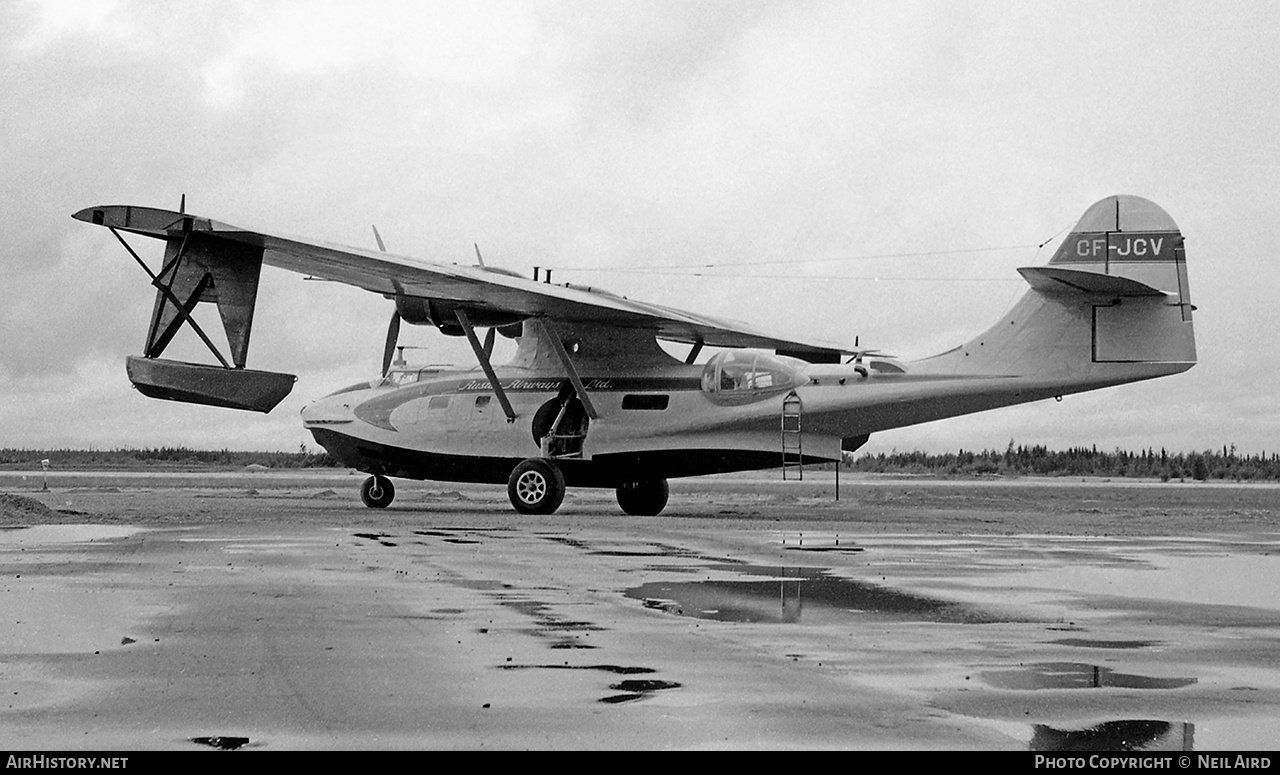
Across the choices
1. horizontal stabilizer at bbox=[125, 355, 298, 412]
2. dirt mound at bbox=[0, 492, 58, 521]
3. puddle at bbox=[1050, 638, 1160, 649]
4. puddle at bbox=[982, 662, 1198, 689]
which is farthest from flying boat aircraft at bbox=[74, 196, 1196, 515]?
puddle at bbox=[982, 662, 1198, 689]

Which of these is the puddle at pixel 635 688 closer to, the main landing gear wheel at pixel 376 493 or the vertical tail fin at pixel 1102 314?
the vertical tail fin at pixel 1102 314

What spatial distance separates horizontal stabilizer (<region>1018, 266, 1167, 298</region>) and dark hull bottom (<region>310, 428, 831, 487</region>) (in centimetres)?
508

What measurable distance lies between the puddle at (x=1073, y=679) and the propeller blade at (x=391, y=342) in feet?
70.6

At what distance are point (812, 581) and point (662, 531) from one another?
7.82 metres

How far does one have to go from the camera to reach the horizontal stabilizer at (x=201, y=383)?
74.4 feet

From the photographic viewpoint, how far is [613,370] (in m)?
27.5

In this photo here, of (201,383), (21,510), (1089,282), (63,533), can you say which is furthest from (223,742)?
(1089,282)

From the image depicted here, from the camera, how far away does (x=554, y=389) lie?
27.8m

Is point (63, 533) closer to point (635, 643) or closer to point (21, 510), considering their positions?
point (21, 510)

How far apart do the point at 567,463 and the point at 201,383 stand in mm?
7544

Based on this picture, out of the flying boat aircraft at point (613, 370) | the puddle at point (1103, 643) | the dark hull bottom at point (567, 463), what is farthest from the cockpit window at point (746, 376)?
the puddle at point (1103, 643)

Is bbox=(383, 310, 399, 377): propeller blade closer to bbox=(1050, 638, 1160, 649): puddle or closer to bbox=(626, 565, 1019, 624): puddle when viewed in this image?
bbox=(626, 565, 1019, 624): puddle
